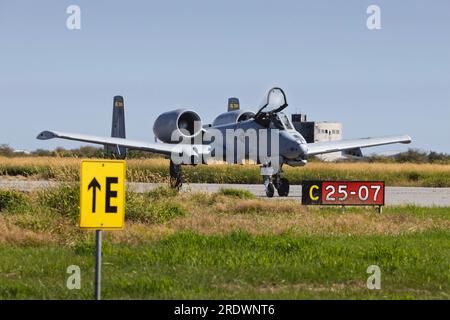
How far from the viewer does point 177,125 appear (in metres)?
30.9

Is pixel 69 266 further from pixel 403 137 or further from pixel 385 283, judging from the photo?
A: pixel 403 137

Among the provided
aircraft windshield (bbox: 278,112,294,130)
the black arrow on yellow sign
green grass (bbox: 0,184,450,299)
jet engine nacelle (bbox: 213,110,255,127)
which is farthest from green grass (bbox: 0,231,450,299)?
jet engine nacelle (bbox: 213,110,255,127)

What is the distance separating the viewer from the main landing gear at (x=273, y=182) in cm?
2716

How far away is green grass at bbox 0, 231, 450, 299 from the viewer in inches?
355

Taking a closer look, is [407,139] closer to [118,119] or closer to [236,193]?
[236,193]

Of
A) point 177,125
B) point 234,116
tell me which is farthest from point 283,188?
point 177,125

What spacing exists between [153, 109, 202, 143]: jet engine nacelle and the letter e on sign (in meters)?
22.8

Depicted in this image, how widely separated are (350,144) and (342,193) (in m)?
11.7

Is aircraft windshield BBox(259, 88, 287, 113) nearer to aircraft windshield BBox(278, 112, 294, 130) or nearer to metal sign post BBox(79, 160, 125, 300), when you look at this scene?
aircraft windshield BBox(278, 112, 294, 130)

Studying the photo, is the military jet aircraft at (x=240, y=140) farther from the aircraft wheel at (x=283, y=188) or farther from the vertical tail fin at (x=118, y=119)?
the vertical tail fin at (x=118, y=119)

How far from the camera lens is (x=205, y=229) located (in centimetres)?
1554

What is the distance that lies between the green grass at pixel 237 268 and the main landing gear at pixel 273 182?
13.4 m

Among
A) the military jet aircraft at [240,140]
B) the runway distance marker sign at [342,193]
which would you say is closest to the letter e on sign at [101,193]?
the runway distance marker sign at [342,193]
